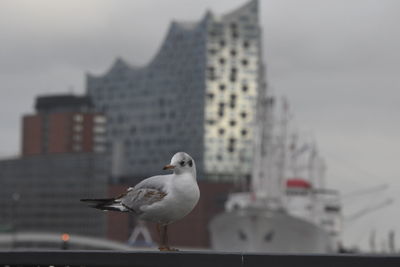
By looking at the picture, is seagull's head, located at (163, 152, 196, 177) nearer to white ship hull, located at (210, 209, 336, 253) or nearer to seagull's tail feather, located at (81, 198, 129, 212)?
seagull's tail feather, located at (81, 198, 129, 212)

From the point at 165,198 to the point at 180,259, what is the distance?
109 cm

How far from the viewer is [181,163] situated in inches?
487

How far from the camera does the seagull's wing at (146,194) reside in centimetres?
1252

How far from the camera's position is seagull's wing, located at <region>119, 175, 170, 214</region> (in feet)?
41.1

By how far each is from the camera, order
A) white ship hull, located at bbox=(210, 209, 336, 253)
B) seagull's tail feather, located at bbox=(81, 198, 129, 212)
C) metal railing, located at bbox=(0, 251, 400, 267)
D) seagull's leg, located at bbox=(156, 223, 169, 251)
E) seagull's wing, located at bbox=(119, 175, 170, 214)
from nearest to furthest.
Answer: metal railing, located at bbox=(0, 251, 400, 267) → seagull's leg, located at bbox=(156, 223, 169, 251) → seagull's wing, located at bbox=(119, 175, 170, 214) → seagull's tail feather, located at bbox=(81, 198, 129, 212) → white ship hull, located at bbox=(210, 209, 336, 253)

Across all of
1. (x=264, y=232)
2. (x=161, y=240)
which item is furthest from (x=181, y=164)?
(x=264, y=232)

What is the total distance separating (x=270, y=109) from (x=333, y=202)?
68.2ft

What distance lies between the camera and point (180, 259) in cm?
1153

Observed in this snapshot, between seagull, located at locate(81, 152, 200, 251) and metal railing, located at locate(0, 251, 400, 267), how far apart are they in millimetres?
454

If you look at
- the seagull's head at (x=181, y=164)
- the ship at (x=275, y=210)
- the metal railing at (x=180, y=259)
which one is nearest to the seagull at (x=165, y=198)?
the seagull's head at (x=181, y=164)

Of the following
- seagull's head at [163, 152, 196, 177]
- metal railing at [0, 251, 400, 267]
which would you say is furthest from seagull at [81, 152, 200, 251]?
metal railing at [0, 251, 400, 267]

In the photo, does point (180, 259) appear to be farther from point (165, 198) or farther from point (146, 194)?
point (146, 194)

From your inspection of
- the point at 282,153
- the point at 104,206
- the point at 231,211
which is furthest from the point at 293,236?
the point at 104,206

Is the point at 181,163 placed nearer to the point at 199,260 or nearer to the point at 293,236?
the point at 199,260
